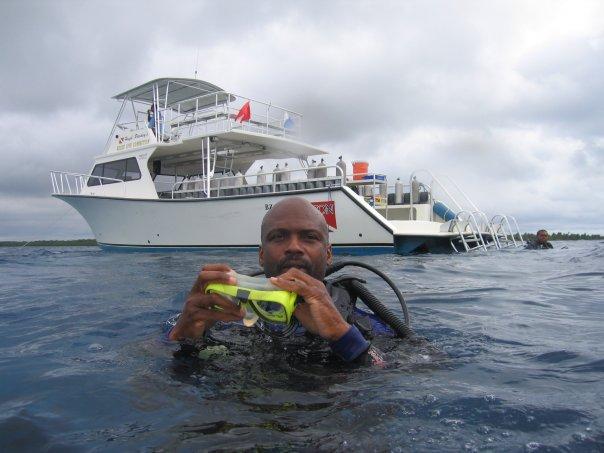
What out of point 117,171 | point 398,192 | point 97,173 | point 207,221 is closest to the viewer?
point 207,221

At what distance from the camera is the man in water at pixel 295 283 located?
1.76 m

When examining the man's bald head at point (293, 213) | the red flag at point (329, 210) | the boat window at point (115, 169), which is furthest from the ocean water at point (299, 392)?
the boat window at point (115, 169)

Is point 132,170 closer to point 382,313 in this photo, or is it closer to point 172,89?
point 172,89

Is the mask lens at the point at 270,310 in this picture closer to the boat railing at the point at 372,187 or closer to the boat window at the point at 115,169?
the boat railing at the point at 372,187

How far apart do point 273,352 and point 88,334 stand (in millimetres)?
1397

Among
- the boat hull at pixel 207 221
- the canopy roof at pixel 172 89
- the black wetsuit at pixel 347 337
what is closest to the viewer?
the black wetsuit at pixel 347 337

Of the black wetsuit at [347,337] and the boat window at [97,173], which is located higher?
the boat window at [97,173]

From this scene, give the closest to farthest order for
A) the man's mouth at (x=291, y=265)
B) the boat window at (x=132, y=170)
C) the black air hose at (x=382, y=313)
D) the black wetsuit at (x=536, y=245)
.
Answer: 1. the man's mouth at (x=291, y=265)
2. the black air hose at (x=382, y=313)
3. the black wetsuit at (x=536, y=245)
4. the boat window at (x=132, y=170)

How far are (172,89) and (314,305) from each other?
14060 millimetres

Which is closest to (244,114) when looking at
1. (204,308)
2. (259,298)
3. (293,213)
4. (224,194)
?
(224,194)

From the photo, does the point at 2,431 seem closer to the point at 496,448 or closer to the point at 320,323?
the point at 320,323

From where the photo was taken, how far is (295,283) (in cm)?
172

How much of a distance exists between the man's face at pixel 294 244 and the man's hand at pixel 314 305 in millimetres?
436

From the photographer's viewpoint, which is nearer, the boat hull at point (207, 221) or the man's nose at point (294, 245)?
the man's nose at point (294, 245)
